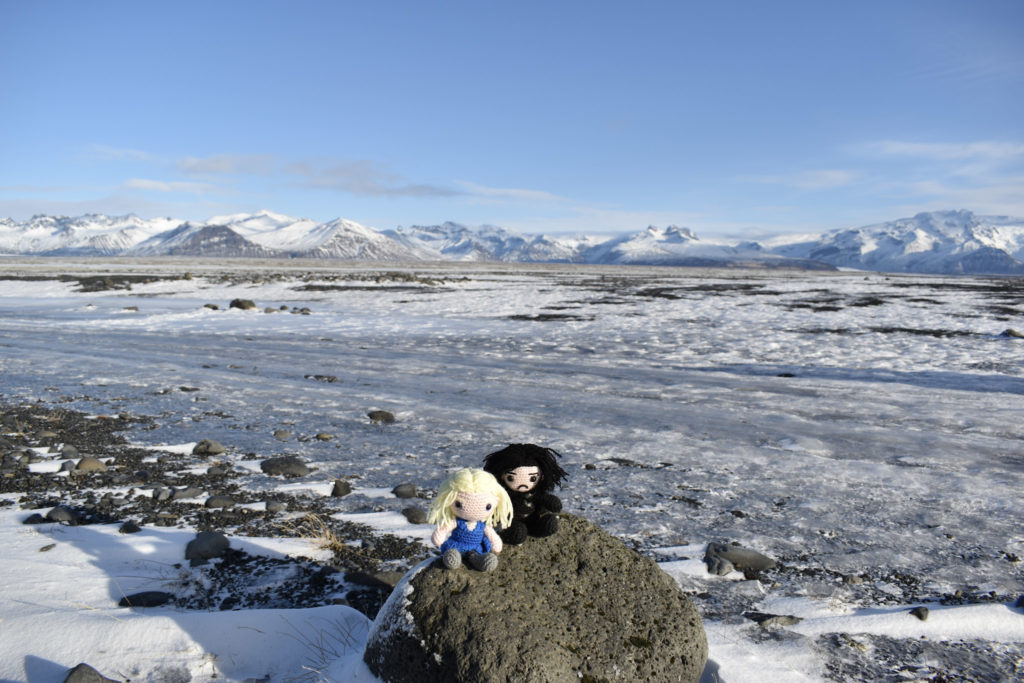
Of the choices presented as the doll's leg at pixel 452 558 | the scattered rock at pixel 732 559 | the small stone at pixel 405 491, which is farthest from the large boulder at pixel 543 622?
the small stone at pixel 405 491

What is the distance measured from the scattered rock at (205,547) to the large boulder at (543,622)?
89.1 inches

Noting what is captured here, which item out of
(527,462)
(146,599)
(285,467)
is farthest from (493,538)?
(285,467)

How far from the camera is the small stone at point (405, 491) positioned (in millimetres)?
6289

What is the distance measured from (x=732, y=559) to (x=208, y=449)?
6.36 meters

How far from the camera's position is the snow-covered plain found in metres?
3.76

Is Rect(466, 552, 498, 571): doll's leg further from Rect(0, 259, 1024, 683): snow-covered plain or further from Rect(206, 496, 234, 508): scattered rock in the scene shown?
Rect(206, 496, 234, 508): scattered rock

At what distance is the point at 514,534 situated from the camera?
3.38m

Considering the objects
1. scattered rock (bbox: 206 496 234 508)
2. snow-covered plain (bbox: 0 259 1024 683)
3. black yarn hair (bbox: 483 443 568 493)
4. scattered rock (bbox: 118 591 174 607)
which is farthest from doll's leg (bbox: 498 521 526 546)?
scattered rock (bbox: 206 496 234 508)

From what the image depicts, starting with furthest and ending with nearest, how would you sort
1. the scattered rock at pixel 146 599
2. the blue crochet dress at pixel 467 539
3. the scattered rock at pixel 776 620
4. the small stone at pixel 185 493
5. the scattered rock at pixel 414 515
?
the small stone at pixel 185 493 < the scattered rock at pixel 414 515 < the scattered rock at pixel 146 599 < the scattered rock at pixel 776 620 < the blue crochet dress at pixel 467 539

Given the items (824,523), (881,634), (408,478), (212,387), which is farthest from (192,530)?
(212,387)

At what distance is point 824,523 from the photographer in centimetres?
568

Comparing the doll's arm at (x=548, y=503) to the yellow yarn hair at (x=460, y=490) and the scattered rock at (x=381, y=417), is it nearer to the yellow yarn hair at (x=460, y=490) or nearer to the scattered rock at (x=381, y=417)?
the yellow yarn hair at (x=460, y=490)

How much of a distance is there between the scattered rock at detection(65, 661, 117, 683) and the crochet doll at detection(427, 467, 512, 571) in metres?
1.96

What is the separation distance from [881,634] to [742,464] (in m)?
3.59
